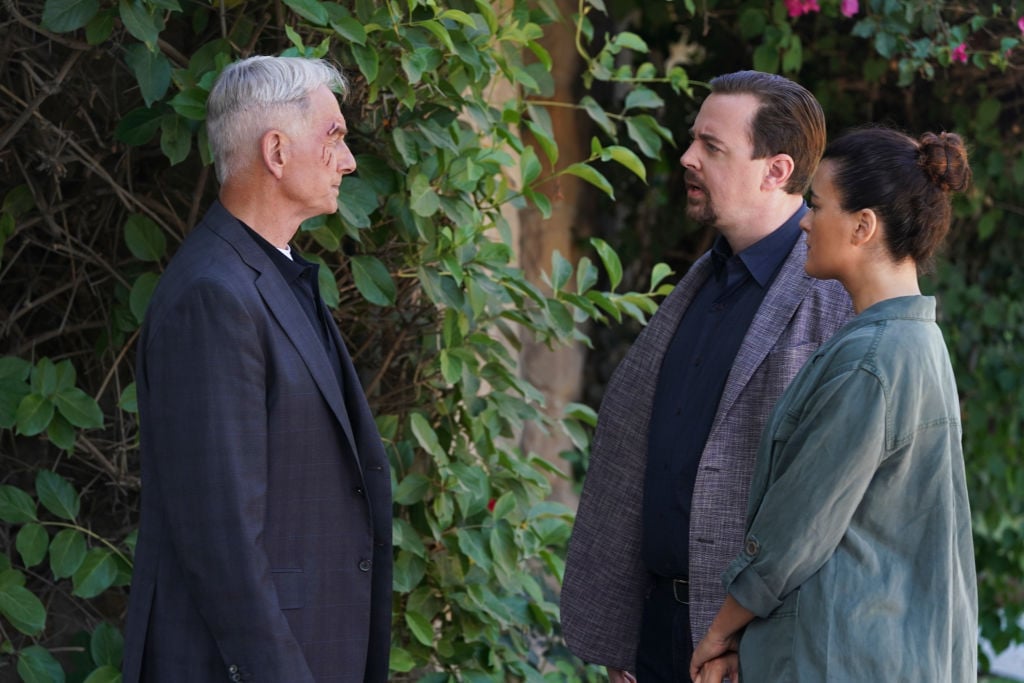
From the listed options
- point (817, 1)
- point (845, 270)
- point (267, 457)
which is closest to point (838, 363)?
point (845, 270)

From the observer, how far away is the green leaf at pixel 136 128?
2.52m

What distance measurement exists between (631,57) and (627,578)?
300 centimetres

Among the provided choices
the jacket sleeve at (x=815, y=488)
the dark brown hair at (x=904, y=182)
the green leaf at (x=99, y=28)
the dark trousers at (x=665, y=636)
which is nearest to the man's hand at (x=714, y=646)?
the jacket sleeve at (x=815, y=488)

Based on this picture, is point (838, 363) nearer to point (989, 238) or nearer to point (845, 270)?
point (845, 270)

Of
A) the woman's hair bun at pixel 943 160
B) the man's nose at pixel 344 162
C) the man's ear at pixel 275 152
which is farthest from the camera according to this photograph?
the man's nose at pixel 344 162

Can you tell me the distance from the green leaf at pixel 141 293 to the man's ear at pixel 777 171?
1.18 m

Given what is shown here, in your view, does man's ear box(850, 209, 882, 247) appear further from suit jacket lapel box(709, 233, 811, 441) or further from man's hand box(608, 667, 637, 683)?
man's hand box(608, 667, 637, 683)

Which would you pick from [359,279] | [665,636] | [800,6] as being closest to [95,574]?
[359,279]

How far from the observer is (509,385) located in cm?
300

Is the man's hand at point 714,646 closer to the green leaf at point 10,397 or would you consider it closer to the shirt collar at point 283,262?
the shirt collar at point 283,262

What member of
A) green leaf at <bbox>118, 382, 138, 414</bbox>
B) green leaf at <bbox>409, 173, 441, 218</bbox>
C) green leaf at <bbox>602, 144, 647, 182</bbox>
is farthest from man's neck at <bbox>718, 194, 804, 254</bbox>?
green leaf at <bbox>118, 382, 138, 414</bbox>

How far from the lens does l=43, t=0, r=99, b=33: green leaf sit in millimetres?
2301

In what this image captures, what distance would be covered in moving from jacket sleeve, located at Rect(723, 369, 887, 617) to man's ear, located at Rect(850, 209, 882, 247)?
8.9 inches

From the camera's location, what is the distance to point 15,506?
8.27ft
